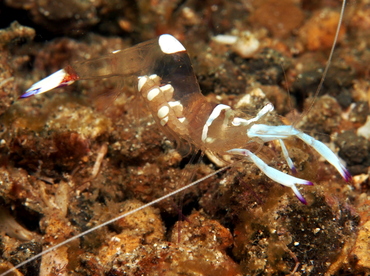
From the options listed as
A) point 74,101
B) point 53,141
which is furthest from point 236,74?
point 53,141

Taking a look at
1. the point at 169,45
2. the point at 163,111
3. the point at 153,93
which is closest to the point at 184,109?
the point at 163,111

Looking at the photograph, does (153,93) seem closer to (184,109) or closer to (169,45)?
(184,109)

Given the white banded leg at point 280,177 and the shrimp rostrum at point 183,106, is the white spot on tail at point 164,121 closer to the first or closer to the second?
the shrimp rostrum at point 183,106

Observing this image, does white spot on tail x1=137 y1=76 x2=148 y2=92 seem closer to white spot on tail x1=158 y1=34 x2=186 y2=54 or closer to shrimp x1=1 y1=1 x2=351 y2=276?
shrimp x1=1 y1=1 x2=351 y2=276

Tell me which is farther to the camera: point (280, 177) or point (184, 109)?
point (184, 109)

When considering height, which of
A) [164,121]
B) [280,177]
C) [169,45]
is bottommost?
[280,177]

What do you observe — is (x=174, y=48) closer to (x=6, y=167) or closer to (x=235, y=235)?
(x=235, y=235)

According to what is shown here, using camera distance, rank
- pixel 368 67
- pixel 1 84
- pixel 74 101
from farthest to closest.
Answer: pixel 368 67 → pixel 74 101 → pixel 1 84
